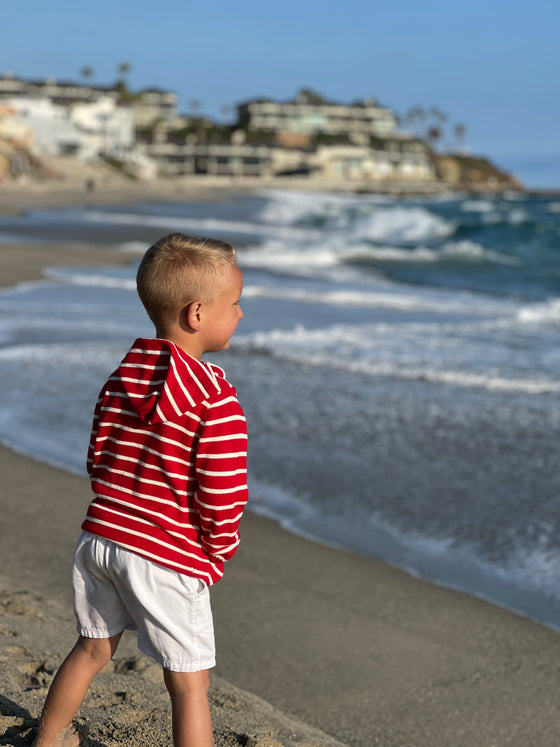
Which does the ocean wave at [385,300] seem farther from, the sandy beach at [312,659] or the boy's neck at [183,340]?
the boy's neck at [183,340]

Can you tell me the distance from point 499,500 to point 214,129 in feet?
438

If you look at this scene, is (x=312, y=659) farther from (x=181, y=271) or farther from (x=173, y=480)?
(x=181, y=271)

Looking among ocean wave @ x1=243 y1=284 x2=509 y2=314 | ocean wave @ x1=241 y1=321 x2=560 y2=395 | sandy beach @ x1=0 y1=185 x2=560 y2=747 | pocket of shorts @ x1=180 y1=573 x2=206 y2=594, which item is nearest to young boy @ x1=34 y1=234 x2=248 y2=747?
pocket of shorts @ x1=180 y1=573 x2=206 y2=594

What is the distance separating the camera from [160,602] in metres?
2.05

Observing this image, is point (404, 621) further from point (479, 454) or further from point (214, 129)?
point (214, 129)

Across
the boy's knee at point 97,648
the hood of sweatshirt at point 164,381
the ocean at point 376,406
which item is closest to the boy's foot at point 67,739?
the boy's knee at point 97,648

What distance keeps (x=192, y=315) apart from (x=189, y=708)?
90cm

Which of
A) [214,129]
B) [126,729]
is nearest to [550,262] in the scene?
[126,729]

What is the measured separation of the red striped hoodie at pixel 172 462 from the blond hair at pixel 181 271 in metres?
0.11

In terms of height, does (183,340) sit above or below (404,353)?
above

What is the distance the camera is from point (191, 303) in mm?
2088

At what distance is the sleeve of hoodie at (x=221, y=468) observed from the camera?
1988 millimetres

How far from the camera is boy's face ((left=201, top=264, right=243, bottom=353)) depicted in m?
2.10

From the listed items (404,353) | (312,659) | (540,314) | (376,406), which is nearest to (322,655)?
(312,659)
